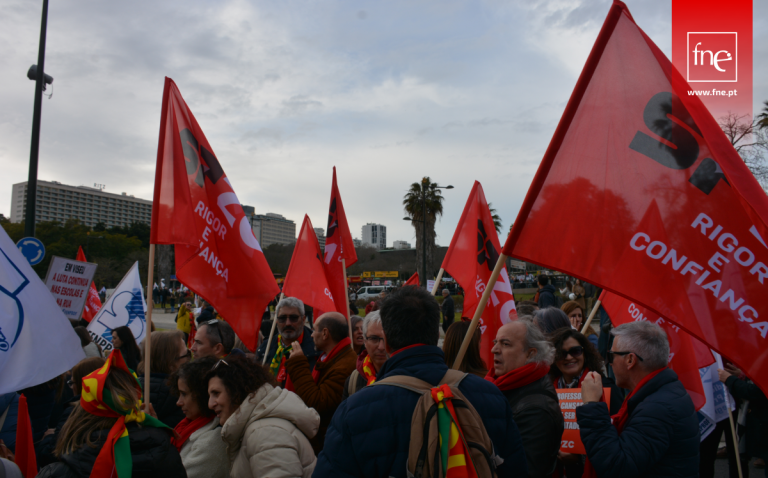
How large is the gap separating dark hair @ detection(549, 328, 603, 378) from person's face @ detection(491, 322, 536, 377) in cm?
92

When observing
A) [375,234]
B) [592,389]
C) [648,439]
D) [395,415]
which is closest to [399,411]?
[395,415]

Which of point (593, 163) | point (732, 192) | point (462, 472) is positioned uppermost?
point (593, 163)

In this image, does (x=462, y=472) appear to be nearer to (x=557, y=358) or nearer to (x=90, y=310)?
(x=557, y=358)

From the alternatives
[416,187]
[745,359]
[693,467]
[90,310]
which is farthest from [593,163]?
[416,187]

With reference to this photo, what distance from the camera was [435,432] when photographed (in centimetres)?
176

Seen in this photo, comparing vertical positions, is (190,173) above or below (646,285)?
above

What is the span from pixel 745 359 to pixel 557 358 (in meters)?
1.49

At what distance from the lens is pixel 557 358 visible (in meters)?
3.86

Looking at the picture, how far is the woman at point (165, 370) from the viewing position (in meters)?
3.70

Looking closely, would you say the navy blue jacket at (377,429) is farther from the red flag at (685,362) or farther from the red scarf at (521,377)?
the red flag at (685,362)

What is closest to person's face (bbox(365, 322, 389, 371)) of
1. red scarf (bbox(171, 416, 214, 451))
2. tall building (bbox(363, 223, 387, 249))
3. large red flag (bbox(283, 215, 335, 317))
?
red scarf (bbox(171, 416, 214, 451))

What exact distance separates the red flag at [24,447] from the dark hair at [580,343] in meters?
3.46

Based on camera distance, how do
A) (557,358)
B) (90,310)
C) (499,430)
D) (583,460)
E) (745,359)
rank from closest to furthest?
(499,430), (745,359), (583,460), (557,358), (90,310)

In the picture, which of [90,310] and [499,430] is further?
[90,310]
